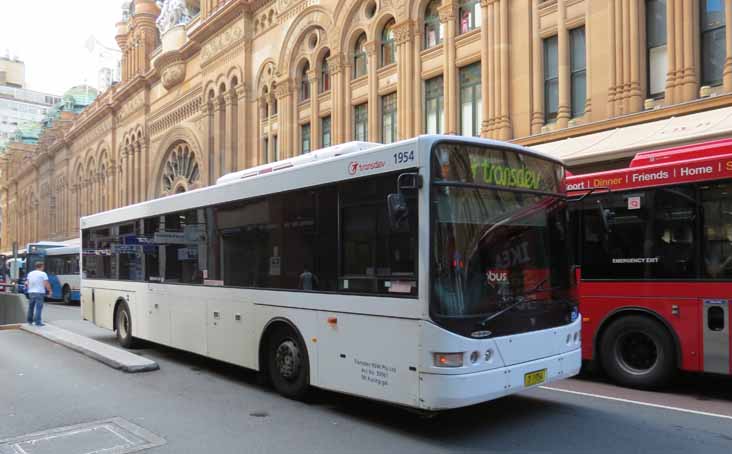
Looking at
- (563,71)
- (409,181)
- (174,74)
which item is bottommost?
(409,181)

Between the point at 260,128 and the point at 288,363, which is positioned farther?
the point at 260,128

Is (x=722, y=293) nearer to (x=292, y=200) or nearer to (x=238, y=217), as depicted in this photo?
(x=292, y=200)

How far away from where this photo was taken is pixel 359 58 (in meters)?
24.7

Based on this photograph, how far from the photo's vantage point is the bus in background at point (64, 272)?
2928 centimetres

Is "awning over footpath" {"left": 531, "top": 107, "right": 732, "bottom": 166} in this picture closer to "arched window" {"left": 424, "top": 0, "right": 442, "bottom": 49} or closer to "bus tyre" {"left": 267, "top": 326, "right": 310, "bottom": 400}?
"arched window" {"left": 424, "top": 0, "right": 442, "bottom": 49}

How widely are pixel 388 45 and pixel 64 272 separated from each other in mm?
19302

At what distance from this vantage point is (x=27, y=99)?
423 feet

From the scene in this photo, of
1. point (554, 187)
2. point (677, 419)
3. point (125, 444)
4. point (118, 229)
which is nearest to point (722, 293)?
point (677, 419)

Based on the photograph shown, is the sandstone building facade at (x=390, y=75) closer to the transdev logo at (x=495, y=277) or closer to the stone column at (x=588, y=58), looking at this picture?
the stone column at (x=588, y=58)

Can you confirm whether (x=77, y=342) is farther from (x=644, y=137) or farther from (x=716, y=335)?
(x=644, y=137)

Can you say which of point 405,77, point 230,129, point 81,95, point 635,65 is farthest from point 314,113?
point 81,95

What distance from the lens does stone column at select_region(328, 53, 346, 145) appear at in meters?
25.0

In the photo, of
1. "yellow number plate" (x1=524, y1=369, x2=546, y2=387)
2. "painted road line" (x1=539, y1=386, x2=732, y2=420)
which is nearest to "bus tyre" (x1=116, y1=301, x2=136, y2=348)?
"painted road line" (x1=539, y1=386, x2=732, y2=420)

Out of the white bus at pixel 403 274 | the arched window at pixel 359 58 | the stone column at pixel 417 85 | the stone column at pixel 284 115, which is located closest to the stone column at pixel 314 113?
the stone column at pixel 284 115
